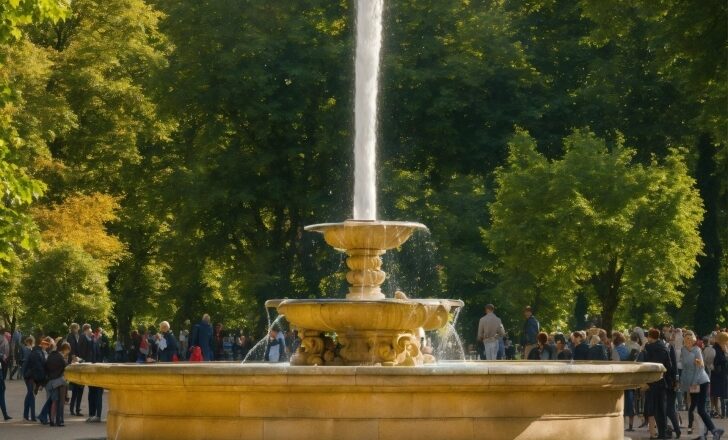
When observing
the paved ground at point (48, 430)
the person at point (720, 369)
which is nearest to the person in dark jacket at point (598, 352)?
the person at point (720, 369)

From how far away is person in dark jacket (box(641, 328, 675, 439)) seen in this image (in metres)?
23.0

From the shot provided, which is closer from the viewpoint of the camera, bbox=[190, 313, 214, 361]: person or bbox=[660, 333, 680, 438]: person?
bbox=[660, 333, 680, 438]: person

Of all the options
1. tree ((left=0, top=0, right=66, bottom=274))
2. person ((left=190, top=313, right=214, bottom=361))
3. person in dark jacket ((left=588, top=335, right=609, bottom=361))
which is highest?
tree ((left=0, top=0, right=66, bottom=274))

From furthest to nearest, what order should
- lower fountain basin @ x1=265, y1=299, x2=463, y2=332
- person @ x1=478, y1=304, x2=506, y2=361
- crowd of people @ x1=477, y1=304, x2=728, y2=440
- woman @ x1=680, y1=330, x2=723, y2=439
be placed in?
person @ x1=478, y1=304, x2=506, y2=361 → crowd of people @ x1=477, y1=304, x2=728, y2=440 → woman @ x1=680, y1=330, x2=723, y2=439 → lower fountain basin @ x1=265, y1=299, x2=463, y2=332

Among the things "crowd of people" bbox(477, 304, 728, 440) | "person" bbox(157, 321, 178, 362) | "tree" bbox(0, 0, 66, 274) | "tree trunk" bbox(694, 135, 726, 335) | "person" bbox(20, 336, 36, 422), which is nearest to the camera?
"tree" bbox(0, 0, 66, 274)

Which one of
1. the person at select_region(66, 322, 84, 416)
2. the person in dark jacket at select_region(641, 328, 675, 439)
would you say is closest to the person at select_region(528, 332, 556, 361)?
the person in dark jacket at select_region(641, 328, 675, 439)

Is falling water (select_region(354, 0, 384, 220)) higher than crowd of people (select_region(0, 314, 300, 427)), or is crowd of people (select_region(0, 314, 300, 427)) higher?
falling water (select_region(354, 0, 384, 220))

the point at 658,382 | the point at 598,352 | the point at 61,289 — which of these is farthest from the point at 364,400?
the point at 61,289

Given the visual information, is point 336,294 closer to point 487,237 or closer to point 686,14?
point 487,237

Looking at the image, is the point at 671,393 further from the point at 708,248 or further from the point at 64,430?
the point at 708,248

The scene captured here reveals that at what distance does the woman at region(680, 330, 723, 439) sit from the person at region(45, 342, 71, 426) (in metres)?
10.8

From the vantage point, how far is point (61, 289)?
4525 centimetres

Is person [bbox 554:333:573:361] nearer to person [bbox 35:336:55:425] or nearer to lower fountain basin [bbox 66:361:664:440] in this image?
person [bbox 35:336:55:425]

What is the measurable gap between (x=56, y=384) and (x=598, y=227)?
1666 centimetres
